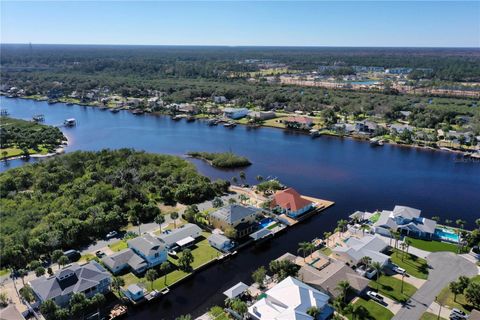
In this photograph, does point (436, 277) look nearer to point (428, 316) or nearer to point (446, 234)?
point (428, 316)

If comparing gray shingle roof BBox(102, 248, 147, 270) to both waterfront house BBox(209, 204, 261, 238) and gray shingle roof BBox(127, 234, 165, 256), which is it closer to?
gray shingle roof BBox(127, 234, 165, 256)

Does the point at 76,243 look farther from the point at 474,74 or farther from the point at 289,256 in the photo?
the point at 474,74

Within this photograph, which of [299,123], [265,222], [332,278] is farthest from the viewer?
[299,123]

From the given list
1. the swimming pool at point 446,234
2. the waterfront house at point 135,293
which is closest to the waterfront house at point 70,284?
the waterfront house at point 135,293

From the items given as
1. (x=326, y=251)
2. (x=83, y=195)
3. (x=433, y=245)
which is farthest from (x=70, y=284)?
(x=433, y=245)

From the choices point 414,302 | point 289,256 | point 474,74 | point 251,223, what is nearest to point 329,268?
point 289,256

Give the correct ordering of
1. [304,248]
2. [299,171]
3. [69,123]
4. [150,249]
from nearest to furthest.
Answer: [150,249] → [304,248] → [299,171] → [69,123]
